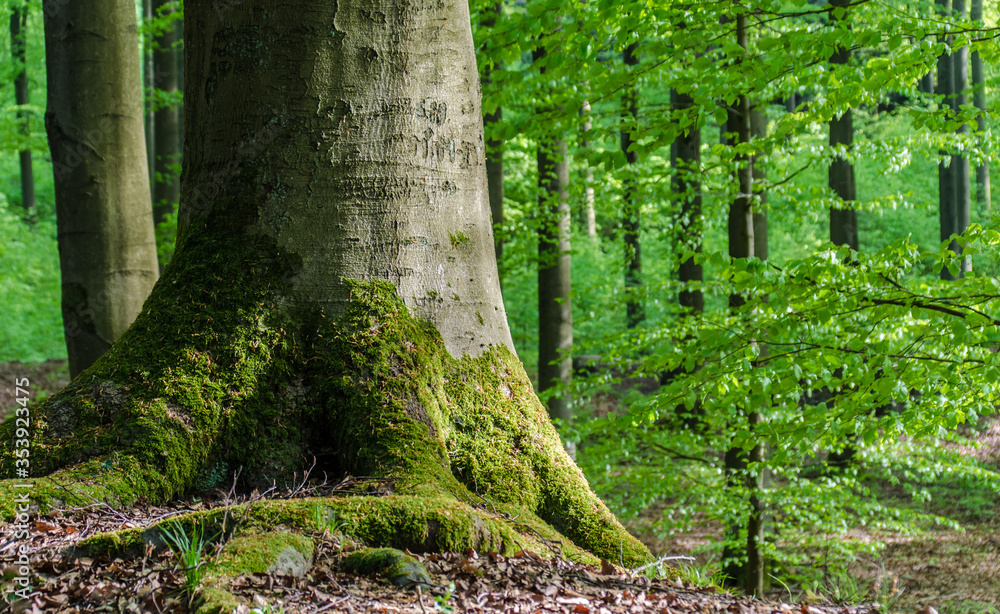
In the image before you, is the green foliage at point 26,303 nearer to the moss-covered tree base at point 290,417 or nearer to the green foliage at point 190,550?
the moss-covered tree base at point 290,417

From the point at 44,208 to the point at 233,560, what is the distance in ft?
120

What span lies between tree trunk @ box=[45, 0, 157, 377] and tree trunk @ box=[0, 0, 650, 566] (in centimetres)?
224

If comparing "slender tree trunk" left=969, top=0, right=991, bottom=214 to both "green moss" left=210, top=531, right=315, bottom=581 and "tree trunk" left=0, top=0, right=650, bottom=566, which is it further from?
"green moss" left=210, top=531, right=315, bottom=581

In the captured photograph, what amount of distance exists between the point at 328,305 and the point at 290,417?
48cm

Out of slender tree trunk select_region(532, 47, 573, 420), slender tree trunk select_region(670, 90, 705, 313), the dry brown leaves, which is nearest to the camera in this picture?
the dry brown leaves

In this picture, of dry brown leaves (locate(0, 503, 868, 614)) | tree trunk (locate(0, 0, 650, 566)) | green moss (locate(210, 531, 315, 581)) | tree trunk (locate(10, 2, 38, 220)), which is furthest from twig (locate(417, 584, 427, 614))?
tree trunk (locate(10, 2, 38, 220))

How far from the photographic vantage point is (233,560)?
1.89 m

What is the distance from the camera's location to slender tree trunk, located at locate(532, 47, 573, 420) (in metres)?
9.59

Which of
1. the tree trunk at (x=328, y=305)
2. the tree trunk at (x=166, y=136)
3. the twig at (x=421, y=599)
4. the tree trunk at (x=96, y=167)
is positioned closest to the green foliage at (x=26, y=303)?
the tree trunk at (x=166, y=136)

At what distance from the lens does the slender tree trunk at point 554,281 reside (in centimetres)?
959

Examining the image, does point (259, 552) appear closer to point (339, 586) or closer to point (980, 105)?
point (339, 586)

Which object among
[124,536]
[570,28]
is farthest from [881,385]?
[124,536]

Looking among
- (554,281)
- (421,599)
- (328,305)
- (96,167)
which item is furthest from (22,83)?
(421,599)

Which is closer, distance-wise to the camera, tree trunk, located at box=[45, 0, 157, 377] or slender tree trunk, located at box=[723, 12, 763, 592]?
tree trunk, located at box=[45, 0, 157, 377]
